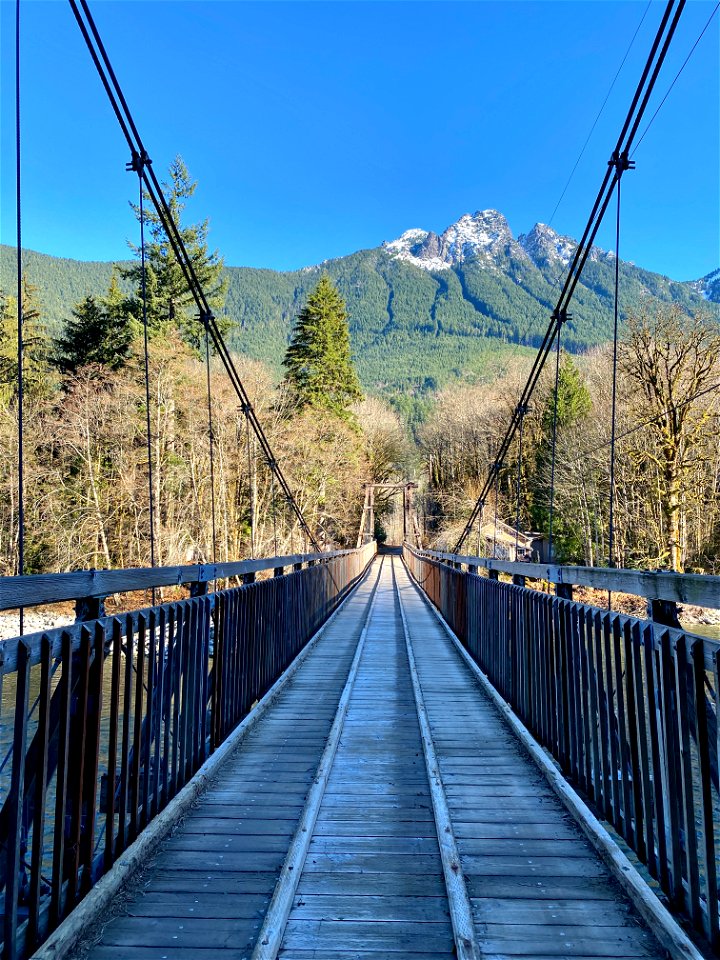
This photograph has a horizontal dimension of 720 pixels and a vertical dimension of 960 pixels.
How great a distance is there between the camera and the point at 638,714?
2.14m

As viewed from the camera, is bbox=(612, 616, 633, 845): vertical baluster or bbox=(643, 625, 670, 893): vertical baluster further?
bbox=(612, 616, 633, 845): vertical baluster

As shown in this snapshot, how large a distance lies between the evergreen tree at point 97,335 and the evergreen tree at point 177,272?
A: 32.5 inches

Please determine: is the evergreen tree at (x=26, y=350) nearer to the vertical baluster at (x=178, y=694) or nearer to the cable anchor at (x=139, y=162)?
the cable anchor at (x=139, y=162)

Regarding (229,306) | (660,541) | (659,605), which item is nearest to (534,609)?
(659,605)

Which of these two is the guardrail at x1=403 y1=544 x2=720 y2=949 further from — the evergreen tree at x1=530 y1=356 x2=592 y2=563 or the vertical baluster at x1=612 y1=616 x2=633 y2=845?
the evergreen tree at x1=530 y1=356 x2=592 y2=563

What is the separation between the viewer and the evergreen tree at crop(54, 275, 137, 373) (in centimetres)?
2155


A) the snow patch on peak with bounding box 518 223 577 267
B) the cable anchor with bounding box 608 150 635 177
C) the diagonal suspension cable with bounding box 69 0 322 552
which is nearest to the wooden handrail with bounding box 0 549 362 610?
the diagonal suspension cable with bounding box 69 0 322 552

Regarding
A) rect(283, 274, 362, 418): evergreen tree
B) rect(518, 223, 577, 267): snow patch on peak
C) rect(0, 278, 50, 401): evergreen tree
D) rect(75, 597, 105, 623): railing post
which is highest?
rect(518, 223, 577, 267): snow patch on peak

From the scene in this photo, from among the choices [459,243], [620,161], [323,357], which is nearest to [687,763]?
[620,161]

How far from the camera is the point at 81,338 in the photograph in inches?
897

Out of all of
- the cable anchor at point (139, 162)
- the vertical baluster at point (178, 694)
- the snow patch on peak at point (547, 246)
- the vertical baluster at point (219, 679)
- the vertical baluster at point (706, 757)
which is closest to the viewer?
the vertical baluster at point (706, 757)

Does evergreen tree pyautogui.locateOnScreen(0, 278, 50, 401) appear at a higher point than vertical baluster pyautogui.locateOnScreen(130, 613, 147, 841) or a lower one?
higher

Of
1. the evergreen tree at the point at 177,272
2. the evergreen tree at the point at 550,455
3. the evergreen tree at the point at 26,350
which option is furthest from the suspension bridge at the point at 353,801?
the evergreen tree at the point at 177,272

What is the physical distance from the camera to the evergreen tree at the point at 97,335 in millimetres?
21547
